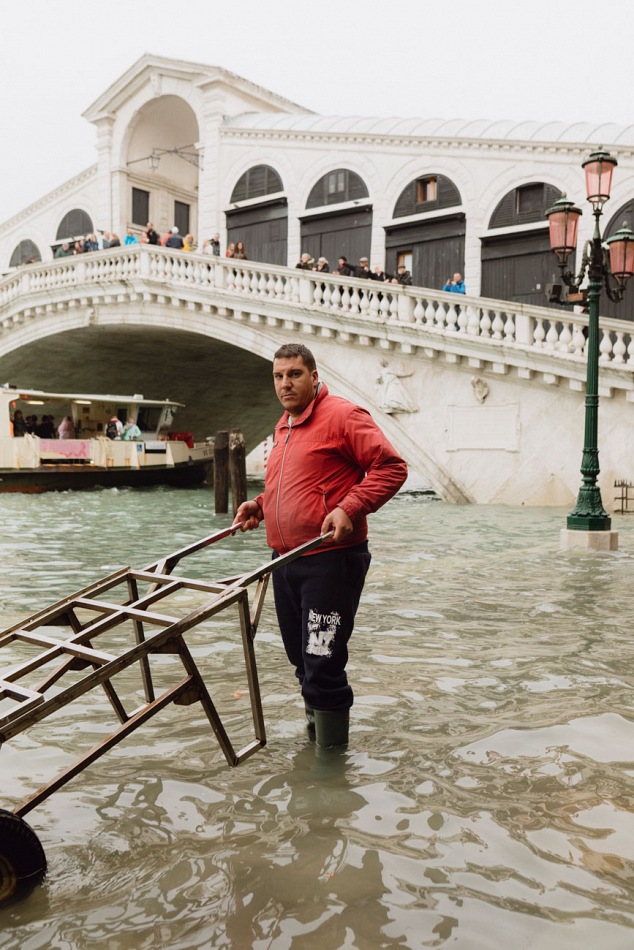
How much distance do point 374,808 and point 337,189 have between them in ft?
70.3

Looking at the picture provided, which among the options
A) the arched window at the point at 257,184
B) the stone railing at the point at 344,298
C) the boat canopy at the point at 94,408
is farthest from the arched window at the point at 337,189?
the boat canopy at the point at 94,408

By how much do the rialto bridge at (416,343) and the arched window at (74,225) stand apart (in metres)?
5.84

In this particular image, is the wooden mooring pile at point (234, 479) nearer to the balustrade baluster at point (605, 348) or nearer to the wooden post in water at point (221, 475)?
the wooden post in water at point (221, 475)

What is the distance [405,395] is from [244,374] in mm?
11054

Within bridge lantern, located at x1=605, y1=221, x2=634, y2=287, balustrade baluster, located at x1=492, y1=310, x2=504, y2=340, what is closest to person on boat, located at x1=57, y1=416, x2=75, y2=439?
balustrade baluster, located at x1=492, y1=310, x2=504, y2=340

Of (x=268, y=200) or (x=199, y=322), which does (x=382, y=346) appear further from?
(x=268, y=200)

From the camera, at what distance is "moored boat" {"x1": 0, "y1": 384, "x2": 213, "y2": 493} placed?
19281 mm

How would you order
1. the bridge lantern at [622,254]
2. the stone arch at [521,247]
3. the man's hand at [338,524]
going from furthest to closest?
1. the stone arch at [521,247]
2. the bridge lantern at [622,254]
3. the man's hand at [338,524]

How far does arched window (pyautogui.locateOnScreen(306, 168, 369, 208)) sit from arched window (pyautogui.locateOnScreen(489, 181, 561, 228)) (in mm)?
3854

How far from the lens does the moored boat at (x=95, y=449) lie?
19.3 m

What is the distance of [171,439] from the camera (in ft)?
78.3

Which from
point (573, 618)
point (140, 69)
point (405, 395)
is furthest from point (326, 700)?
point (140, 69)

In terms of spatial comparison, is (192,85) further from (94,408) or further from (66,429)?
(66,429)

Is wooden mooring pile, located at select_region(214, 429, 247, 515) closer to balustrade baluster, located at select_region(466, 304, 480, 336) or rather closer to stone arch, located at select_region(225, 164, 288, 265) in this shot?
balustrade baluster, located at select_region(466, 304, 480, 336)
